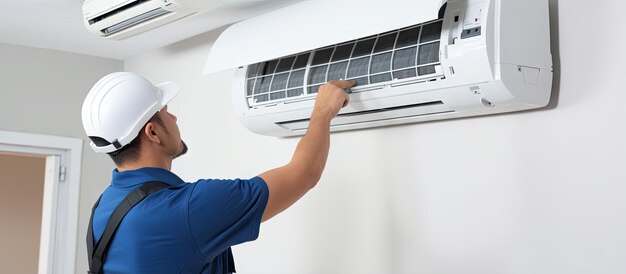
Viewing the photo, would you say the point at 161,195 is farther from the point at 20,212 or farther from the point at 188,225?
the point at 20,212

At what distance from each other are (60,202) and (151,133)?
1696 mm

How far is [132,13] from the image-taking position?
2.46m

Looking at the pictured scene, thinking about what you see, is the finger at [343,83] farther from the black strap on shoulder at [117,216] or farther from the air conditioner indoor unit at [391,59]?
the black strap on shoulder at [117,216]

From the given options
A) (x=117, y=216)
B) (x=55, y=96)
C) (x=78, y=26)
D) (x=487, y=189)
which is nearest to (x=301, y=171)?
(x=117, y=216)

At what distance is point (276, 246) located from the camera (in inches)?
105

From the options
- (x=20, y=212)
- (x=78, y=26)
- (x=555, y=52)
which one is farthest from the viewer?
(x=20, y=212)

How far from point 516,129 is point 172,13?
1.12 metres

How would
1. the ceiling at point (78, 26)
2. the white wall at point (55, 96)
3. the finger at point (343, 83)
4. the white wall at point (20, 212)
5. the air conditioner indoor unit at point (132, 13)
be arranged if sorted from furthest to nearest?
the white wall at point (20, 212)
the white wall at point (55, 96)
the ceiling at point (78, 26)
the air conditioner indoor unit at point (132, 13)
the finger at point (343, 83)

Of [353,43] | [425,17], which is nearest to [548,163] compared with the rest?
[425,17]

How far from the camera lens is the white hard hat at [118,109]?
1.77m

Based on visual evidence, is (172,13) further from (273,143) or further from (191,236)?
(191,236)

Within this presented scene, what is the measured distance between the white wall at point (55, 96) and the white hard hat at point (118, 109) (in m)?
1.52

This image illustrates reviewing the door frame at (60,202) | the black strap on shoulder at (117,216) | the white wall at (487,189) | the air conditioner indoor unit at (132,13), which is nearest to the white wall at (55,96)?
the door frame at (60,202)

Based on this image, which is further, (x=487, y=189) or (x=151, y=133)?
(x=487, y=189)
